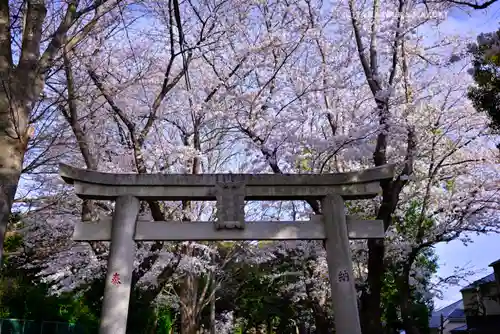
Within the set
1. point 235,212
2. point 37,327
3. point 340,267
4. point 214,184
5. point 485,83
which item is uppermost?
point 485,83

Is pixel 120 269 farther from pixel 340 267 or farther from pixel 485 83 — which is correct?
pixel 485 83

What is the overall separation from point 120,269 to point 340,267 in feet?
10.3

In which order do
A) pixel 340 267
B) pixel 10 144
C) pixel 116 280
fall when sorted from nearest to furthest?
pixel 10 144, pixel 116 280, pixel 340 267

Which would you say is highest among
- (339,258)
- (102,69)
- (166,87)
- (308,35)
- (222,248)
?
(308,35)

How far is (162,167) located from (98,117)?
173 centimetres

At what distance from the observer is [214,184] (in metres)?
6.68

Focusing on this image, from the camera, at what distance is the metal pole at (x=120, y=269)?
5949 mm

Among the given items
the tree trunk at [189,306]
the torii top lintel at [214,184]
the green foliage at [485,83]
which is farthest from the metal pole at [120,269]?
the tree trunk at [189,306]

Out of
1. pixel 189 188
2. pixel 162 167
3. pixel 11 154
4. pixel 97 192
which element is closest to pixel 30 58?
pixel 11 154

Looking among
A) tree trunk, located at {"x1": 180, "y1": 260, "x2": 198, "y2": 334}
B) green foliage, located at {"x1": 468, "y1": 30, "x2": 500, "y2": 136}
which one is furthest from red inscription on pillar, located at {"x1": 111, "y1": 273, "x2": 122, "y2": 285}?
tree trunk, located at {"x1": 180, "y1": 260, "x2": 198, "y2": 334}

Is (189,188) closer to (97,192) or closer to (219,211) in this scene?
(219,211)

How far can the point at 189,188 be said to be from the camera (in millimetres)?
6637

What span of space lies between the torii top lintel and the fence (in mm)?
3276

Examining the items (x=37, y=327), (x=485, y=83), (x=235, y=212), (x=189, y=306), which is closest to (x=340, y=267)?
(x=235, y=212)
